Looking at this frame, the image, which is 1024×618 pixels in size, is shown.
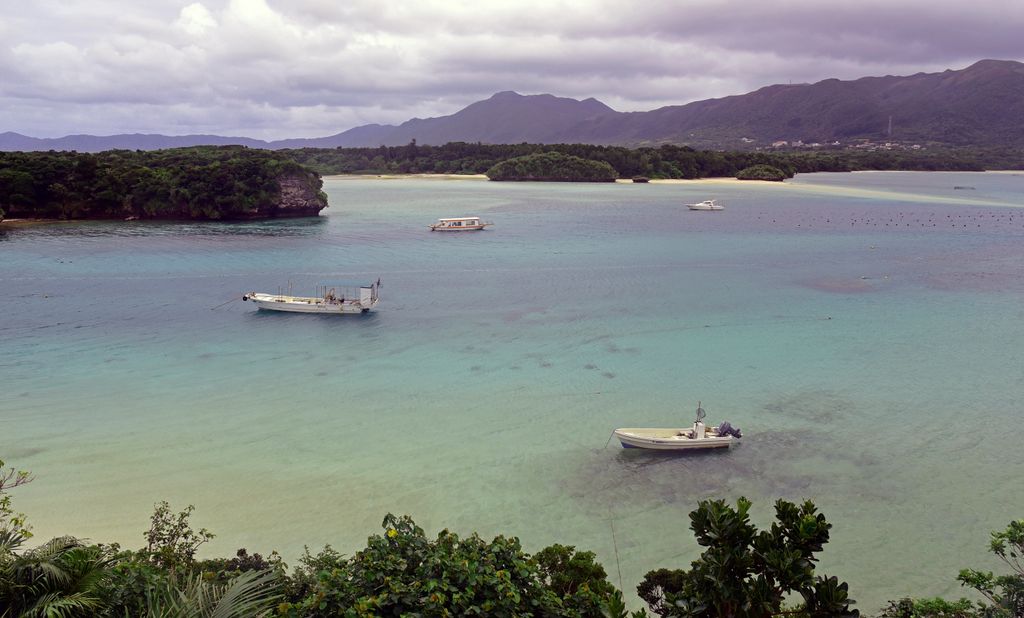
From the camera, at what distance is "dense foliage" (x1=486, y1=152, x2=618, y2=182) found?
119 meters

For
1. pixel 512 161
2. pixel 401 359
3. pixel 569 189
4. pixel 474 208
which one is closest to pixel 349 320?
pixel 401 359

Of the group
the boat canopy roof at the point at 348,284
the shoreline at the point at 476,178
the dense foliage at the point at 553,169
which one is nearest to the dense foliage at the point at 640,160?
the shoreline at the point at 476,178

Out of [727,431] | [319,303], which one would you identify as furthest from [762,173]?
[727,431]

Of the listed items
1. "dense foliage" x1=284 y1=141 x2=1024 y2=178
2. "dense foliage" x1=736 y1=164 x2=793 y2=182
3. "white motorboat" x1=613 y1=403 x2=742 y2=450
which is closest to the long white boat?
"white motorboat" x1=613 y1=403 x2=742 y2=450

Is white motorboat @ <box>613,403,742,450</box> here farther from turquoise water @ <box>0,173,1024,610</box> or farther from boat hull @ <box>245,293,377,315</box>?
boat hull @ <box>245,293,377,315</box>

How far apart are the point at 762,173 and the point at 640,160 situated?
20.8 m

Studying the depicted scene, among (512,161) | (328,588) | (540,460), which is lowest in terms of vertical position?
(540,460)

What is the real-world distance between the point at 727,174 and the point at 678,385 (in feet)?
372

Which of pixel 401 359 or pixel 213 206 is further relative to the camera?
pixel 213 206

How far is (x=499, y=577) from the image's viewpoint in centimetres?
720

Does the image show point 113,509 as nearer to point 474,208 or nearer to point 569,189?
point 474,208

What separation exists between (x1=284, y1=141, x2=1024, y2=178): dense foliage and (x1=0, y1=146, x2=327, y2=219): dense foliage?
2028 inches

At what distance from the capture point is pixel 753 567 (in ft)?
23.5

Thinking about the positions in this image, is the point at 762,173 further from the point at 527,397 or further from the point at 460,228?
the point at 527,397
